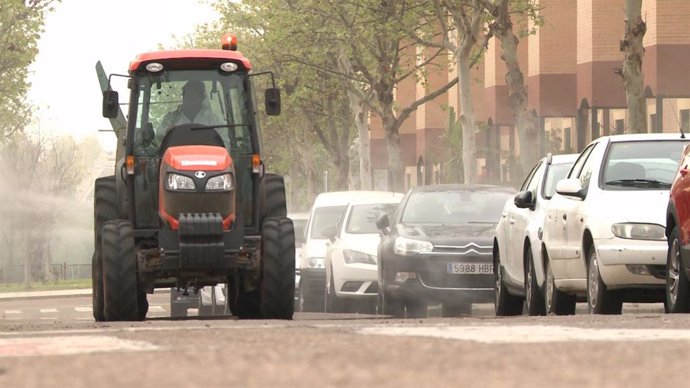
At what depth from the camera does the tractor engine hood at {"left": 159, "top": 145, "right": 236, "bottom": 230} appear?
1619 centimetres

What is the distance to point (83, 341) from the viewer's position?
9.94 metres

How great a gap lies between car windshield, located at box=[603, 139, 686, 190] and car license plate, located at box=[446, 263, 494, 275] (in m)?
4.85

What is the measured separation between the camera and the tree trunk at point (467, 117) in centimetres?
3794

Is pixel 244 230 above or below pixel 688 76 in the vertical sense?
below

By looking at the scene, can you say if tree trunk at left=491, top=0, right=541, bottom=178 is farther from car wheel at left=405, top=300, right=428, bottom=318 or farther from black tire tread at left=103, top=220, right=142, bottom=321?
black tire tread at left=103, top=220, right=142, bottom=321

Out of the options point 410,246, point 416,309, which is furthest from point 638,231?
point 416,309

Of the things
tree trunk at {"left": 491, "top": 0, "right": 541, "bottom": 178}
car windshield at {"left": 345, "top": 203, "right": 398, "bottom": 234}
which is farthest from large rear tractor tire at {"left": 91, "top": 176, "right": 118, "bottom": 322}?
tree trunk at {"left": 491, "top": 0, "right": 541, "bottom": 178}

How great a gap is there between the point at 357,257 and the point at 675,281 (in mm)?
10405

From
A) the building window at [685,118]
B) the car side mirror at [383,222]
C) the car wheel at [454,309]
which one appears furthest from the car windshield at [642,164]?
the building window at [685,118]

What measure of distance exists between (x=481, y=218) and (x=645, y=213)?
6.90m

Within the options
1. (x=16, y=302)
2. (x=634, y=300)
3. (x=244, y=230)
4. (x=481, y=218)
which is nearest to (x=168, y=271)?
(x=244, y=230)

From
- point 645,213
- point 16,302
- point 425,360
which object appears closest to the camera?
point 425,360

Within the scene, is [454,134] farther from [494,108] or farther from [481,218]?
[481,218]

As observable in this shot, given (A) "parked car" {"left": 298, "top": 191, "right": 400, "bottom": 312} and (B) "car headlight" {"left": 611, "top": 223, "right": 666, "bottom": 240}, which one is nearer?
(B) "car headlight" {"left": 611, "top": 223, "right": 666, "bottom": 240}
